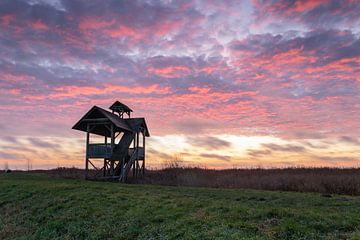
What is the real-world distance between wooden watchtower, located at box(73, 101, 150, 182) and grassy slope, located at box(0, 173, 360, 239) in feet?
42.6

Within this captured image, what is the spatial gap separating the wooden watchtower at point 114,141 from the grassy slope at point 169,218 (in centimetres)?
1297

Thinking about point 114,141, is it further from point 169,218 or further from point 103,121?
point 169,218

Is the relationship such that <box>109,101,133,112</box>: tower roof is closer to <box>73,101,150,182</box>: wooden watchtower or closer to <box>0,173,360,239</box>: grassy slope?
<box>73,101,150,182</box>: wooden watchtower

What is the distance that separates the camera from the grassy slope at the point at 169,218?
934 cm

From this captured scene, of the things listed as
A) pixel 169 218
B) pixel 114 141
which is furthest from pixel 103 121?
pixel 169 218

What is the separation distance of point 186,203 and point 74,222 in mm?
4656

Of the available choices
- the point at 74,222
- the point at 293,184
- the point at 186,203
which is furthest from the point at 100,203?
the point at 293,184

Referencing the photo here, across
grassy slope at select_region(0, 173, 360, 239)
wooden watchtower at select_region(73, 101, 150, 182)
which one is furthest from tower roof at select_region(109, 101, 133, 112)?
grassy slope at select_region(0, 173, 360, 239)

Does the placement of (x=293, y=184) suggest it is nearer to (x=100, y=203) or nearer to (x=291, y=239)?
(x=100, y=203)

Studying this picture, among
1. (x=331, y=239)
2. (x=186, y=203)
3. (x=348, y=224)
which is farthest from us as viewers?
(x=186, y=203)

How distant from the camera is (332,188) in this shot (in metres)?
22.5

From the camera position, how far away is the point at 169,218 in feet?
38.3

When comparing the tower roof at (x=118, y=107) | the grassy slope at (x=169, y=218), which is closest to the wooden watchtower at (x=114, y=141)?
the tower roof at (x=118, y=107)

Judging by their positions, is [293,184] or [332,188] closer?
[332,188]
